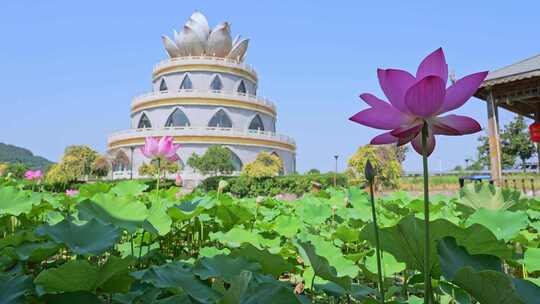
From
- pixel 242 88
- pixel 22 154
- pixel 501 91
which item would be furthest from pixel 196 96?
pixel 22 154

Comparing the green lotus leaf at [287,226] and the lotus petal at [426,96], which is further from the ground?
the lotus petal at [426,96]

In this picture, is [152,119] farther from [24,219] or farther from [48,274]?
[48,274]

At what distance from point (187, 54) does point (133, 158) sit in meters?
7.43

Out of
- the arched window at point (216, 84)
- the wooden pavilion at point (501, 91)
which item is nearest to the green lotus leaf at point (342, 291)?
the wooden pavilion at point (501, 91)

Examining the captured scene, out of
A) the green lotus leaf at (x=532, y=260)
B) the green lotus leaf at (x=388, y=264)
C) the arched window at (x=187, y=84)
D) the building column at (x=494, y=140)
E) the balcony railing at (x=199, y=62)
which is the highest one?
the balcony railing at (x=199, y=62)

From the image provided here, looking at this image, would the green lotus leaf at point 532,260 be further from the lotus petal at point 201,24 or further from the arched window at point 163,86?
the lotus petal at point 201,24

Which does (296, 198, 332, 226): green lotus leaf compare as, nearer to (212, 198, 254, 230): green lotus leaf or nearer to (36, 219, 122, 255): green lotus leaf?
(212, 198, 254, 230): green lotus leaf

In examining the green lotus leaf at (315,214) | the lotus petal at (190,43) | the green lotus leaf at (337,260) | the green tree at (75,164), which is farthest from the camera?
the lotus petal at (190,43)

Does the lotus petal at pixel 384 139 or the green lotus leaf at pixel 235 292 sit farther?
the lotus petal at pixel 384 139

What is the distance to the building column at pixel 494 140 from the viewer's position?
605 cm

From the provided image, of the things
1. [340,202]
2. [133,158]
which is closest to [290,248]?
[340,202]

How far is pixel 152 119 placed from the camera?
2309 centimetres

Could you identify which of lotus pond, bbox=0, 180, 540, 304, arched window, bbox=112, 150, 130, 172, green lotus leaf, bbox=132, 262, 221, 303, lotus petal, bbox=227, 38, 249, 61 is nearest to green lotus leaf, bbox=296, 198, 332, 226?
lotus pond, bbox=0, 180, 540, 304

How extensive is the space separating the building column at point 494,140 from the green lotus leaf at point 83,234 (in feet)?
20.2
